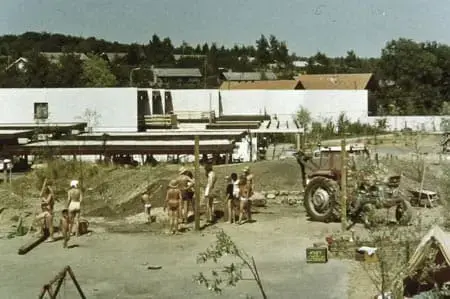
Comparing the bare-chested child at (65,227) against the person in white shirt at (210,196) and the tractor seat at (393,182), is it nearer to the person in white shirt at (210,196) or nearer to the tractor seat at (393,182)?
the person in white shirt at (210,196)

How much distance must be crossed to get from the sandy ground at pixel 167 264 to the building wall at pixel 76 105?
2913 centimetres

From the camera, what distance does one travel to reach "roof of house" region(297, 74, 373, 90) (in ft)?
258

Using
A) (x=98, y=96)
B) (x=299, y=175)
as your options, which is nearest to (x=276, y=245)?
(x=299, y=175)

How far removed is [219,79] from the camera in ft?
367

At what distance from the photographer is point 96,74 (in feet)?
277

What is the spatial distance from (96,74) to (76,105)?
3325cm

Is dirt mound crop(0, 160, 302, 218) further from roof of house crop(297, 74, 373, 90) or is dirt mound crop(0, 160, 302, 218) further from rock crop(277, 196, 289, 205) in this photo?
roof of house crop(297, 74, 373, 90)

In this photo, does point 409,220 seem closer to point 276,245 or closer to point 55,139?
point 276,245

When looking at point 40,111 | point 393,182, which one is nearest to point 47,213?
point 393,182

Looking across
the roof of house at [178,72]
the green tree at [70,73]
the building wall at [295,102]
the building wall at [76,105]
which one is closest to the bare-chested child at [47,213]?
the building wall at [76,105]

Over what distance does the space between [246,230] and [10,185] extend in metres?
13.4

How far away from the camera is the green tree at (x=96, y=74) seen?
269ft

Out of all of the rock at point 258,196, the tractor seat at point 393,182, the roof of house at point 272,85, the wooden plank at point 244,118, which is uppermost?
the roof of house at point 272,85

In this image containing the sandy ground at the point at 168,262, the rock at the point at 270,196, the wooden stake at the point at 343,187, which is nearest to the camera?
the sandy ground at the point at 168,262
